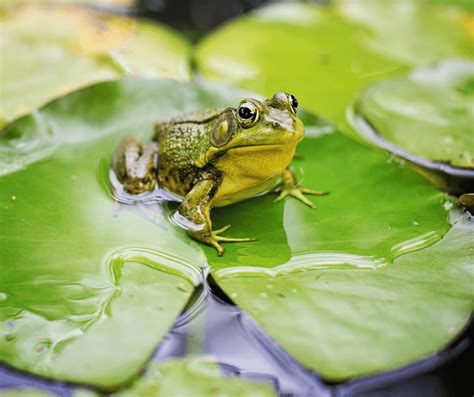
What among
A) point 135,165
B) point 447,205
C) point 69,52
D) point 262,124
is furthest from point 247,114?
point 69,52

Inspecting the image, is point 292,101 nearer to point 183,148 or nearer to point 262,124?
point 262,124

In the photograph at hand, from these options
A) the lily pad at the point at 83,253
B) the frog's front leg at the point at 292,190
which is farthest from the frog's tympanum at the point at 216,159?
the lily pad at the point at 83,253

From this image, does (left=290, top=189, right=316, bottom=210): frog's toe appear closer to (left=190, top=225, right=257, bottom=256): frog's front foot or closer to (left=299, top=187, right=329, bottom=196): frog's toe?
(left=299, top=187, right=329, bottom=196): frog's toe

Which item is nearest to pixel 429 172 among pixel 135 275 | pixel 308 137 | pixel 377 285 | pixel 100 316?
pixel 308 137

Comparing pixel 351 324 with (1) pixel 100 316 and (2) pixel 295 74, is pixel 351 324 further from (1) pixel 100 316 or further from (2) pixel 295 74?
(2) pixel 295 74

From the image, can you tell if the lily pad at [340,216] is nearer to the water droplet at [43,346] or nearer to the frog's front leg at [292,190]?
the frog's front leg at [292,190]

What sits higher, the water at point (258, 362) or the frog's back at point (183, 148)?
the frog's back at point (183, 148)
